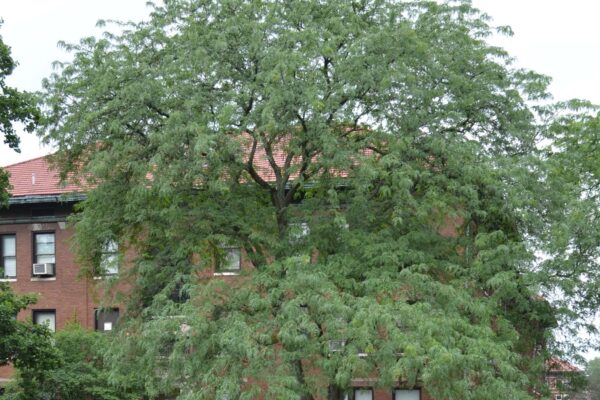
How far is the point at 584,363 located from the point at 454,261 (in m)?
4.01

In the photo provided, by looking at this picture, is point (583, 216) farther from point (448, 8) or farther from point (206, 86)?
point (206, 86)

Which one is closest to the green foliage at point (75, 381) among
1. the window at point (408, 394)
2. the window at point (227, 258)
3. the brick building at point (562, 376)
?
the window at point (227, 258)

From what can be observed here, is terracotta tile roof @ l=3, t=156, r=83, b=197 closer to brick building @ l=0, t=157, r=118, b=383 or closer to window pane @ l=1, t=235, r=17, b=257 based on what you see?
brick building @ l=0, t=157, r=118, b=383

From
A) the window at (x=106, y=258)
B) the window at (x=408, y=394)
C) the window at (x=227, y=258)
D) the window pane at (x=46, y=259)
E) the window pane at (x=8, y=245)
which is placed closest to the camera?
the window at (x=227, y=258)

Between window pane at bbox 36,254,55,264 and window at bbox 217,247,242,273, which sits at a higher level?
window pane at bbox 36,254,55,264

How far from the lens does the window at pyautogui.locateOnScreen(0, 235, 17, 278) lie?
38.2m

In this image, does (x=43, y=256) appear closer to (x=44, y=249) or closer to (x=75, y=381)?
(x=44, y=249)

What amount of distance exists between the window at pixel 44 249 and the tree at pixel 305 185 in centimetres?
1442

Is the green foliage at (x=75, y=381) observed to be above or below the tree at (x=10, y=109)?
below

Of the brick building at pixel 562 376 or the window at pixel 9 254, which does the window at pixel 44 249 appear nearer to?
the window at pixel 9 254

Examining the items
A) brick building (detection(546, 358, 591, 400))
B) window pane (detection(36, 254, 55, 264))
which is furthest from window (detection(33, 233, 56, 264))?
brick building (detection(546, 358, 591, 400))

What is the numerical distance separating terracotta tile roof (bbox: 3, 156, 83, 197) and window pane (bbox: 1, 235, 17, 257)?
2101 millimetres

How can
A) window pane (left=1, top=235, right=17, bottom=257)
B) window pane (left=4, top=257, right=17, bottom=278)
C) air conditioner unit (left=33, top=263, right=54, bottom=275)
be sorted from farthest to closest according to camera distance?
window pane (left=1, top=235, right=17, bottom=257) → window pane (left=4, top=257, right=17, bottom=278) → air conditioner unit (left=33, top=263, right=54, bottom=275)

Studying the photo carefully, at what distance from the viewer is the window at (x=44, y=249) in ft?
124
